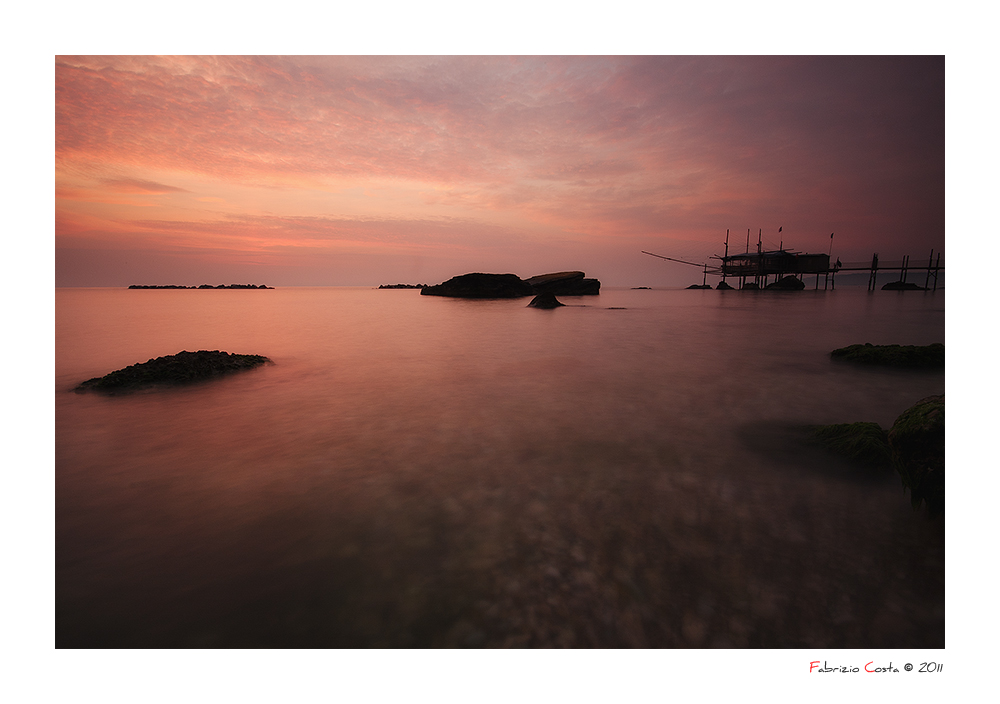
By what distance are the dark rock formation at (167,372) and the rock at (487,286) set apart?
38577 millimetres

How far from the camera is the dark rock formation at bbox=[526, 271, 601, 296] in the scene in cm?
5206

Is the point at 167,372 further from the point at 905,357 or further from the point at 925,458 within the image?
the point at 905,357

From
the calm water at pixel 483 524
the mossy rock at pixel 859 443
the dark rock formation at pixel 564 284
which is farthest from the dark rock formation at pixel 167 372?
the dark rock formation at pixel 564 284

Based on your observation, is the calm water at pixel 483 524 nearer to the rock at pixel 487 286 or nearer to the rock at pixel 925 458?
the rock at pixel 925 458

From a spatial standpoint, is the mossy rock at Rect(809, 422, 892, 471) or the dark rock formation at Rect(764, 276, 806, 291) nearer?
the mossy rock at Rect(809, 422, 892, 471)

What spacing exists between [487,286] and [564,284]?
40.9 ft

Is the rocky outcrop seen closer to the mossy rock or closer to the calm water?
the calm water

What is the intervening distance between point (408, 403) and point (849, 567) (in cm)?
530

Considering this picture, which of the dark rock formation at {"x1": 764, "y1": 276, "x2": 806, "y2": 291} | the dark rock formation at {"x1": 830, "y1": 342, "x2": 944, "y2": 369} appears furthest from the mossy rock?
the dark rock formation at {"x1": 764, "y1": 276, "x2": 806, "y2": 291}

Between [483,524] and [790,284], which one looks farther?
[790,284]

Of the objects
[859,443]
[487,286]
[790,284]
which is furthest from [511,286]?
[790,284]

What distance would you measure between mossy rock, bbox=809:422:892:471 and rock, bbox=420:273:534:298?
41992mm

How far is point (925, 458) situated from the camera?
289 cm

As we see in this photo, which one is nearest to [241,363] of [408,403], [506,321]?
[408,403]
